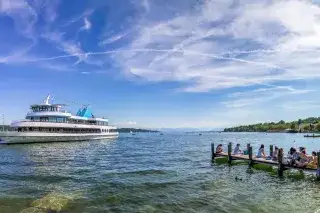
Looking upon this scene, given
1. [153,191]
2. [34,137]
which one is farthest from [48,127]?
[153,191]

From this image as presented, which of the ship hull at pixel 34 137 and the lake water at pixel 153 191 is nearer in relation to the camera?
the lake water at pixel 153 191

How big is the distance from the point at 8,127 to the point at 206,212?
2614 inches

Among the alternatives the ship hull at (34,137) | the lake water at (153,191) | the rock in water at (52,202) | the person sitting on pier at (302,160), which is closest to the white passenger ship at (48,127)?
the ship hull at (34,137)

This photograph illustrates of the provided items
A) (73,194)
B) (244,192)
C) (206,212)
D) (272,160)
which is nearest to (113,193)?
(73,194)

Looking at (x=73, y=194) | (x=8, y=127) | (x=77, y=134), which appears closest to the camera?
(x=73, y=194)

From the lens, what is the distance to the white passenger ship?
69062 millimetres

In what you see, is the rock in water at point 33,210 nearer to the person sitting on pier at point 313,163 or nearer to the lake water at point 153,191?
the lake water at point 153,191

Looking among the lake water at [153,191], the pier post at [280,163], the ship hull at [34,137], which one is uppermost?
the ship hull at [34,137]

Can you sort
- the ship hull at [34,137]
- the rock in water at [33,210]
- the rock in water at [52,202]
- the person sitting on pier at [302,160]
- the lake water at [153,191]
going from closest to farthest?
1. the rock in water at [33,210]
2. the rock in water at [52,202]
3. the lake water at [153,191]
4. the person sitting on pier at [302,160]
5. the ship hull at [34,137]

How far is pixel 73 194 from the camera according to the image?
68.5ft

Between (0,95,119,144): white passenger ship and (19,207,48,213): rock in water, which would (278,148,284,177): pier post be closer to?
(19,207,48,213): rock in water

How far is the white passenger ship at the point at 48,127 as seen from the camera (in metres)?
69.1

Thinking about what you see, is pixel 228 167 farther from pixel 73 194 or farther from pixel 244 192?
pixel 73 194

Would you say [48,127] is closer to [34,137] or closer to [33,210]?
[34,137]
